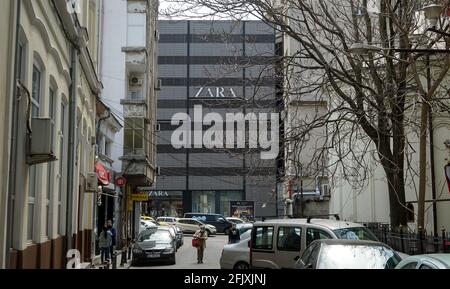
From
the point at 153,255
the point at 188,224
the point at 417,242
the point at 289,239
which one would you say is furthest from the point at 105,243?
the point at 188,224

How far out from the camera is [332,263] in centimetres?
841

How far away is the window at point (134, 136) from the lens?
108 ft

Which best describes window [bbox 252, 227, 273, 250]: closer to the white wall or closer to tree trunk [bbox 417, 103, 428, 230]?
tree trunk [bbox 417, 103, 428, 230]

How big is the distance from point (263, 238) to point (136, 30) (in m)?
22.1

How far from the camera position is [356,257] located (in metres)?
8.41

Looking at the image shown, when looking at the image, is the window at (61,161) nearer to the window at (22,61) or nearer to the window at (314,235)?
the window at (22,61)

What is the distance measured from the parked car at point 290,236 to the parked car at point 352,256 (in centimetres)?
318

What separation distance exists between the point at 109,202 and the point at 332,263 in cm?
2416

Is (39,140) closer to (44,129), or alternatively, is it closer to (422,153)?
(44,129)

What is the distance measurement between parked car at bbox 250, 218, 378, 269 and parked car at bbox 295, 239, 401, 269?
318 cm

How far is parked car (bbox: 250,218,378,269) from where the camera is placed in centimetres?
1248
